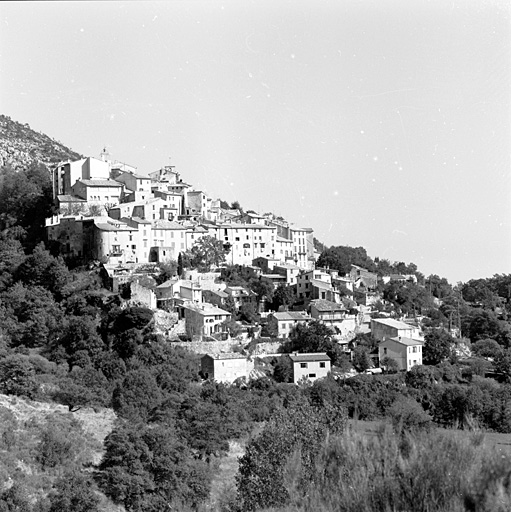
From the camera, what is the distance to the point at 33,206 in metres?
44.8

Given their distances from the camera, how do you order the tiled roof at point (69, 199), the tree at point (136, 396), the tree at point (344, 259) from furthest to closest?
the tree at point (344, 259) → the tiled roof at point (69, 199) → the tree at point (136, 396)

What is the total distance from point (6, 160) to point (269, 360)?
37.7 meters

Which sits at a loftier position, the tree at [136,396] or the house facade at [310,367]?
the house facade at [310,367]

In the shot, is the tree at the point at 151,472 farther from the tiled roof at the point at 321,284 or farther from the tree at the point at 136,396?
the tiled roof at the point at 321,284

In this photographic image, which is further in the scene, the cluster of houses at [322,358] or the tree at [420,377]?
the tree at [420,377]

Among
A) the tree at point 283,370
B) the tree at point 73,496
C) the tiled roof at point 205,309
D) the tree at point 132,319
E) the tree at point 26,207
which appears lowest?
the tree at point 73,496

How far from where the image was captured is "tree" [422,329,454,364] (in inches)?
1393

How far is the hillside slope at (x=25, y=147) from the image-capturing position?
64.6 metres

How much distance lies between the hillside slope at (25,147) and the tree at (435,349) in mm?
36071

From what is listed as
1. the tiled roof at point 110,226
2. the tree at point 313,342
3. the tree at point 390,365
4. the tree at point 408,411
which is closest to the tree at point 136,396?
the tree at point 313,342

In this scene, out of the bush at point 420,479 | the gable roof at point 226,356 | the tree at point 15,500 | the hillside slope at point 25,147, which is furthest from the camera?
the hillside slope at point 25,147

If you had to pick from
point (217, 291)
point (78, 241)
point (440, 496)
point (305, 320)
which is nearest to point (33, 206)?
point (78, 241)

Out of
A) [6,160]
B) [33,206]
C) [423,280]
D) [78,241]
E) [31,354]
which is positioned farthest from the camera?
[6,160]

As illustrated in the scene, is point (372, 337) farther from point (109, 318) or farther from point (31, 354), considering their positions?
point (31, 354)
